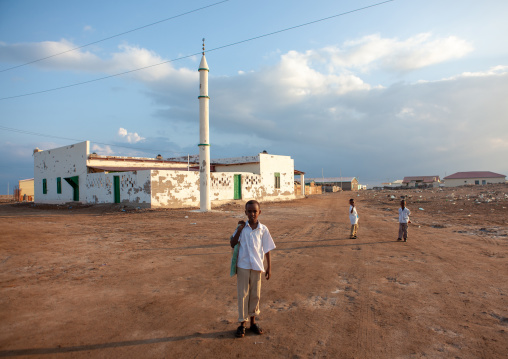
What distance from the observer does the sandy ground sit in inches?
130

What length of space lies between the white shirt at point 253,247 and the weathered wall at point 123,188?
17211mm

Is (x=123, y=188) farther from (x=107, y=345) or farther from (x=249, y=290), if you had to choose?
(x=249, y=290)

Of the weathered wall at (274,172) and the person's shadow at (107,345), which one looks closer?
the person's shadow at (107,345)

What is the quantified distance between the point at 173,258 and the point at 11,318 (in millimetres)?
3547

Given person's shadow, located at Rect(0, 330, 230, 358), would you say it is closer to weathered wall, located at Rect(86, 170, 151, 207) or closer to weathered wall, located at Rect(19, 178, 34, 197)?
weathered wall, located at Rect(86, 170, 151, 207)

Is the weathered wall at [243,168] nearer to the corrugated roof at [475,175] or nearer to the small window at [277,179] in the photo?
the small window at [277,179]

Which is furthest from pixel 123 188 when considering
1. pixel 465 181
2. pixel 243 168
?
pixel 465 181

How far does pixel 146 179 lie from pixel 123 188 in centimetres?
257

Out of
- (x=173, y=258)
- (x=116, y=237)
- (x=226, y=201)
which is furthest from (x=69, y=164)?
(x=173, y=258)

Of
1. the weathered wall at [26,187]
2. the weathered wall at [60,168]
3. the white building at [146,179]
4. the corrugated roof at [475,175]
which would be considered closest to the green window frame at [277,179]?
the white building at [146,179]

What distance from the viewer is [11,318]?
3961mm

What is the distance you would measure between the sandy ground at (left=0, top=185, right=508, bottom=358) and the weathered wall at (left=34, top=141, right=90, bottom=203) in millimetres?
17963

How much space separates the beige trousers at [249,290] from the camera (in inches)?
143

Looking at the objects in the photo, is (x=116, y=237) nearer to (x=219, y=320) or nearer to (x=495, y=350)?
(x=219, y=320)
